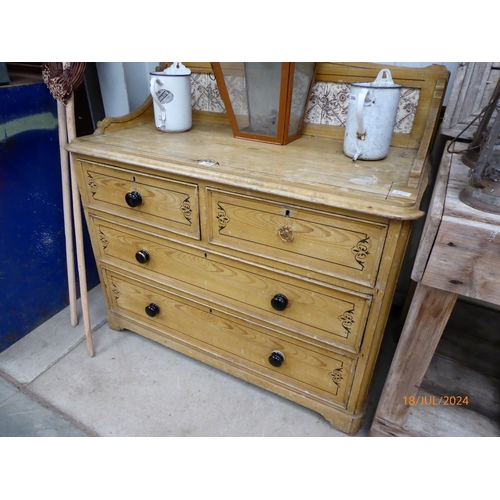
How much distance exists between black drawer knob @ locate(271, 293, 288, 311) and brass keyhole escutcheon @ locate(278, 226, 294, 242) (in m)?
0.20

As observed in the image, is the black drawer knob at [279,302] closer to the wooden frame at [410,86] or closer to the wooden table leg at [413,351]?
the wooden table leg at [413,351]

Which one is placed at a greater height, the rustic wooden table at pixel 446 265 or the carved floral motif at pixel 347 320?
the rustic wooden table at pixel 446 265

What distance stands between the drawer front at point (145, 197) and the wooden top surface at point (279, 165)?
59 mm

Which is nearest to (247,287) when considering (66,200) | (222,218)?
(222,218)

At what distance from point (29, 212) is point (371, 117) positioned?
146 centimetres

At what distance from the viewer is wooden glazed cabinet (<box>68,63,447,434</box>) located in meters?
0.97

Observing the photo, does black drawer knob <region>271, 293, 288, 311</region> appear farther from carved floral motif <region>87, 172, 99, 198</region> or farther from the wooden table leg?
carved floral motif <region>87, 172, 99, 198</region>

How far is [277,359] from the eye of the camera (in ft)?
4.19

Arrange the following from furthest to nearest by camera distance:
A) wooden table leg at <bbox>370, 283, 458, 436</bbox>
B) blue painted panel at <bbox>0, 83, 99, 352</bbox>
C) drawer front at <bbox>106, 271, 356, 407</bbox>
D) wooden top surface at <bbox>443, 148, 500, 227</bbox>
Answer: blue painted panel at <bbox>0, 83, 99, 352</bbox> < drawer front at <bbox>106, 271, 356, 407</bbox> < wooden table leg at <bbox>370, 283, 458, 436</bbox> < wooden top surface at <bbox>443, 148, 500, 227</bbox>

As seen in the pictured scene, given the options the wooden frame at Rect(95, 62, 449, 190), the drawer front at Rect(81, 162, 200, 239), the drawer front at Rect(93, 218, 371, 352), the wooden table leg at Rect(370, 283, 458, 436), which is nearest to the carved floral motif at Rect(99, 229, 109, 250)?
the drawer front at Rect(93, 218, 371, 352)

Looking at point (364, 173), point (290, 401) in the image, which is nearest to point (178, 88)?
Answer: point (364, 173)

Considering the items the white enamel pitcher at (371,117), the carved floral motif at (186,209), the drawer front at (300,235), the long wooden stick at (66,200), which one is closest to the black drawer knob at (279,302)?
the drawer front at (300,235)

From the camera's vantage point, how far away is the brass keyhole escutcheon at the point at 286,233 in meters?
1.03

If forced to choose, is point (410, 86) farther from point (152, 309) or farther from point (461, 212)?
point (152, 309)
